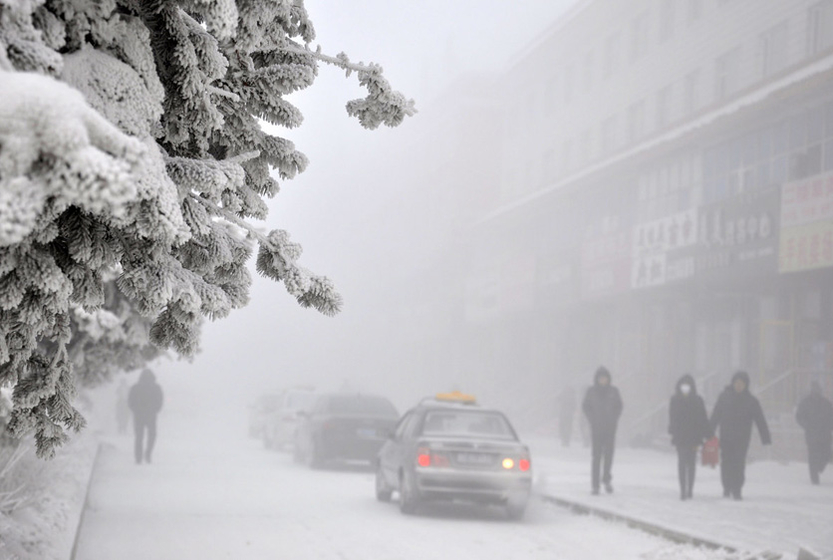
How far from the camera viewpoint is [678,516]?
13.1 meters

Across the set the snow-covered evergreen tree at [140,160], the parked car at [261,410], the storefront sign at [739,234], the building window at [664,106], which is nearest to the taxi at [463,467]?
the snow-covered evergreen tree at [140,160]

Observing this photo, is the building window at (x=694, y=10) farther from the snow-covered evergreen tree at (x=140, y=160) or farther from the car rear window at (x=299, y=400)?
the snow-covered evergreen tree at (x=140, y=160)

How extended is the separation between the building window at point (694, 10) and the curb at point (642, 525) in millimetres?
23823

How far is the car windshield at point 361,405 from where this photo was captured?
73.8ft

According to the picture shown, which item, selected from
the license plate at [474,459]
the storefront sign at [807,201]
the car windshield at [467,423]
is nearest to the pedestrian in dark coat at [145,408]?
the car windshield at [467,423]

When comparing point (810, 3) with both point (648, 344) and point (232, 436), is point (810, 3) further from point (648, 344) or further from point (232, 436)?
point (232, 436)

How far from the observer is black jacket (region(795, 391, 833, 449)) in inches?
752

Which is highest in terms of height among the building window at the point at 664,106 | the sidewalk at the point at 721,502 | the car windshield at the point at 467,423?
the building window at the point at 664,106

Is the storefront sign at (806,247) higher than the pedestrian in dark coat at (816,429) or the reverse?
higher

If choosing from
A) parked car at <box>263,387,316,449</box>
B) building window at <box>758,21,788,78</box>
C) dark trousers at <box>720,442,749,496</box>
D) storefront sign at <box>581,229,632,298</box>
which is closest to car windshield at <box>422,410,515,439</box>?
dark trousers at <box>720,442,749,496</box>

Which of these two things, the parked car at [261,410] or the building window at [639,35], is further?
the building window at [639,35]

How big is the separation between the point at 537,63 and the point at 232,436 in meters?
23.4

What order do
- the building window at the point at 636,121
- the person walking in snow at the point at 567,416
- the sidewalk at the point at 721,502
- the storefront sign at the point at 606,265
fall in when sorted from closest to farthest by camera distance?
the sidewalk at the point at 721,502 → the person walking in snow at the point at 567,416 → the storefront sign at the point at 606,265 → the building window at the point at 636,121

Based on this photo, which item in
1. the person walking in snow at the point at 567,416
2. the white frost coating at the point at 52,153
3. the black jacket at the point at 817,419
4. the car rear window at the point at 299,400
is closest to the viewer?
the white frost coating at the point at 52,153
